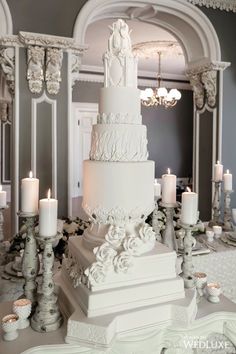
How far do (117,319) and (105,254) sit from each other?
0.20 meters

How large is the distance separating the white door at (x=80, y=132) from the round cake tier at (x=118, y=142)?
611 cm

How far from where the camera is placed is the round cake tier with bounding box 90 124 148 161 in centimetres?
115

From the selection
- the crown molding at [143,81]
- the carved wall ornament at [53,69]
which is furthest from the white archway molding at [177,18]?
the crown molding at [143,81]

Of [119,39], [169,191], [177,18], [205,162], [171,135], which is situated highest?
[177,18]

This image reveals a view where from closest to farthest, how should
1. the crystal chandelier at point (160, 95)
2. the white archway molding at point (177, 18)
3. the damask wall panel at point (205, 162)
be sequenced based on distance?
the white archway molding at point (177, 18)
the damask wall panel at point (205, 162)
the crystal chandelier at point (160, 95)

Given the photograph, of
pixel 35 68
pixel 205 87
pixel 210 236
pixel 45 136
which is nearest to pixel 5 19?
pixel 35 68

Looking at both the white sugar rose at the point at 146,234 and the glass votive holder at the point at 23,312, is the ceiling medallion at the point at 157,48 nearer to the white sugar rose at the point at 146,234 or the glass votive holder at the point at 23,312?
the white sugar rose at the point at 146,234

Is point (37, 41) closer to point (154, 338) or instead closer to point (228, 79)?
point (228, 79)

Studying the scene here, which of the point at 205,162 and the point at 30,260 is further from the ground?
the point at 205,162

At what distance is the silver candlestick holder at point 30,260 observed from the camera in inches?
45.1

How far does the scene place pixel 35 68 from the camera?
263 cm

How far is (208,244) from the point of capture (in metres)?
2.08

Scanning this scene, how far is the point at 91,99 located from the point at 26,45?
4.58 m

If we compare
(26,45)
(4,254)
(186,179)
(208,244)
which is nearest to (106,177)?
(4,254)
